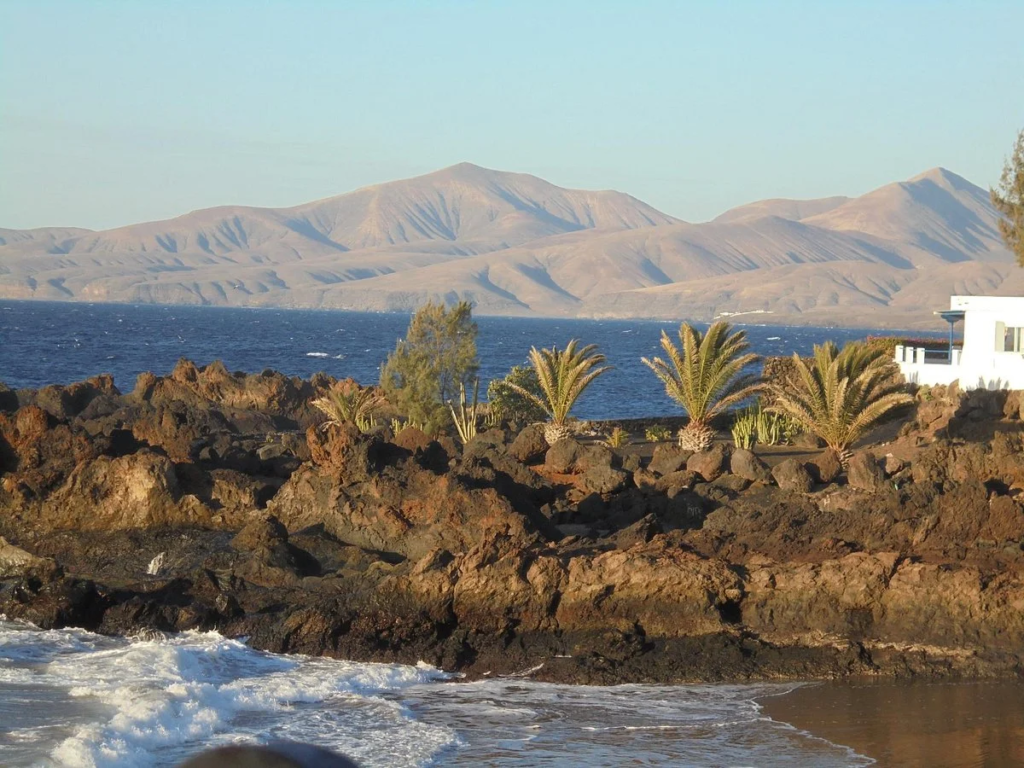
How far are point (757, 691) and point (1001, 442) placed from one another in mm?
9509

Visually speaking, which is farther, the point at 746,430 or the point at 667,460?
the point at 746,430

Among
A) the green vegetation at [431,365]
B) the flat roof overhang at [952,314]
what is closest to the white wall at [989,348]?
the flat roof overhang at [952,314]

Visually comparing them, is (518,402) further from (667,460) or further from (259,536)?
(259,536)

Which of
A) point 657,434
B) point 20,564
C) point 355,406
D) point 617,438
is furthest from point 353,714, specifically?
point 355,406

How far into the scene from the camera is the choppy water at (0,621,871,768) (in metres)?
10.9

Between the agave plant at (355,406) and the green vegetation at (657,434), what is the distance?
5911 millimetres

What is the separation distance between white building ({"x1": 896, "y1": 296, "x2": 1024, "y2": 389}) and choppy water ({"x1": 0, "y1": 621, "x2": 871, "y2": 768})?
64.3 feet

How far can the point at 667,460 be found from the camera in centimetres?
2239

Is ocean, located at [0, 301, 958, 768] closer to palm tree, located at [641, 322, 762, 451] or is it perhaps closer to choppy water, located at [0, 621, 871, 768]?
choppy water, located at [0, 621, 871, 768]

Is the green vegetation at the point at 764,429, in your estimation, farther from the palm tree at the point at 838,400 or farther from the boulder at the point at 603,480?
the boulder at the point at 603,480

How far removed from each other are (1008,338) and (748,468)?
13787 millimetres

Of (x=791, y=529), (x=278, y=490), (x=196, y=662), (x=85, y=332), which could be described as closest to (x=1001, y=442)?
(x=791, y=529)

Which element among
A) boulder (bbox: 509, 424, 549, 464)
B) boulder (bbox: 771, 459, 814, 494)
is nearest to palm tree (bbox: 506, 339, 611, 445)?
boulder (bbox: 509, 424, 549, 464)

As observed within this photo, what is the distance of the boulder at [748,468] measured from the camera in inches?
824
